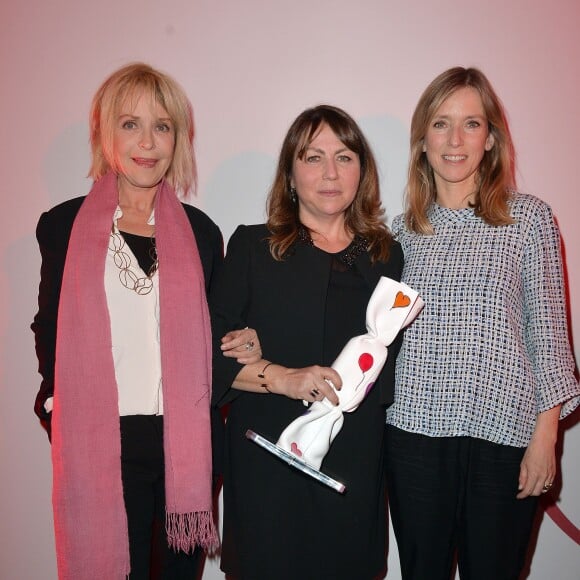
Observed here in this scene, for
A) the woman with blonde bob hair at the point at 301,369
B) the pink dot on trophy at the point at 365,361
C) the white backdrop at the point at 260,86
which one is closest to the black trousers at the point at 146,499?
the woman with blonde bob hair at the point at 301,369

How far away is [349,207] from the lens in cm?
213

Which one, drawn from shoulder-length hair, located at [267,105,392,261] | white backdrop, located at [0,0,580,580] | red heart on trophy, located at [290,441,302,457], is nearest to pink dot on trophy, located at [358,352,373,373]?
red heart on trophy, located at [290,441,302,457]

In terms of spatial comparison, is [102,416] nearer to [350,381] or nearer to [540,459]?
[350,381]

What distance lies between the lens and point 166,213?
203 cm

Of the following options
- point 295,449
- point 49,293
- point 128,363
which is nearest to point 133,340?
point 128,363

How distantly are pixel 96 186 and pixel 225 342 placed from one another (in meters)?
0.70

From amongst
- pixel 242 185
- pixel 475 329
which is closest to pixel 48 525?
pixel 242 185

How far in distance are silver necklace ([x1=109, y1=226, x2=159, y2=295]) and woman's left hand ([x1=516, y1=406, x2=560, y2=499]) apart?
129cm

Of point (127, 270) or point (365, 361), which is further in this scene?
point (127, 270)

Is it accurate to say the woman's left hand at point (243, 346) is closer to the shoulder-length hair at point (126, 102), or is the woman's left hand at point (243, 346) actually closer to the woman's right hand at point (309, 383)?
the woman's right hand at point (309, 383)

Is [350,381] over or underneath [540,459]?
over

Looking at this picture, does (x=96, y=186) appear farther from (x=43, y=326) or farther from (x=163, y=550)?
(x=163, y=550)

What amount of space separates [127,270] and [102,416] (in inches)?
17.9

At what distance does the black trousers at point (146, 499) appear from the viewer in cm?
188
